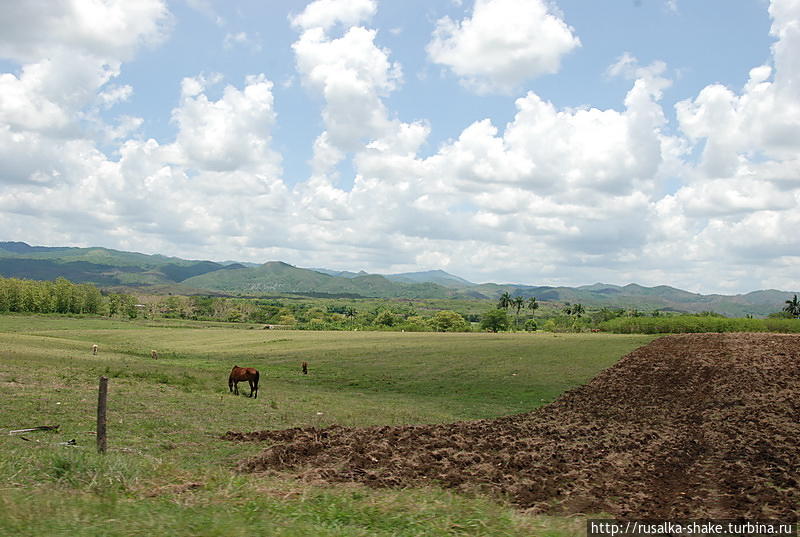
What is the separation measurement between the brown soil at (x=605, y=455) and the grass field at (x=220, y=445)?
1449 millimetres

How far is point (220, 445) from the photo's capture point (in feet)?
57.9

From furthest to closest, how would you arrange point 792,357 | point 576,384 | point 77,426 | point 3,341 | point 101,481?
point 3,341, point 792,357, point 576,384, point 77,426, point 101,481

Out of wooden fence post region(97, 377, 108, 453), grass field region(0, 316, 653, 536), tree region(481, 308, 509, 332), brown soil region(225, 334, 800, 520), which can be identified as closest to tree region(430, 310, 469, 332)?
tree region(481, 308, 509, 332)

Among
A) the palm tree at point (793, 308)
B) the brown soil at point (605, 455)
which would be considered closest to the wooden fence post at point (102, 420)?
the brown soil at point (605, 455)

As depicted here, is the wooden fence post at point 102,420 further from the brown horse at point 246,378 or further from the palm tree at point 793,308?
the palm tree at point 793,308

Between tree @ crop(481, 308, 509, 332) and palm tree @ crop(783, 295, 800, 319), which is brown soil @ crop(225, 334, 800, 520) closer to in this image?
tree @ crop(481, 308, 509, 332)

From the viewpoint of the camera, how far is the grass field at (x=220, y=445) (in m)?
9.33

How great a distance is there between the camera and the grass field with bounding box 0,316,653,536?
30.6 feet

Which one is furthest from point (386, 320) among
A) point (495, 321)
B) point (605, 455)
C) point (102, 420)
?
point (102, 420)

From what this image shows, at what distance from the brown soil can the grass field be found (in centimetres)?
145

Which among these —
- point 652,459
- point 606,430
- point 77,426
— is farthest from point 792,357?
point 77,426

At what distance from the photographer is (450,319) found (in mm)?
168125

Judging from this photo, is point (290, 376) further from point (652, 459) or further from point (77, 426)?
point (652, 459)

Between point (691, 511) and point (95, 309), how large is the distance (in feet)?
607
